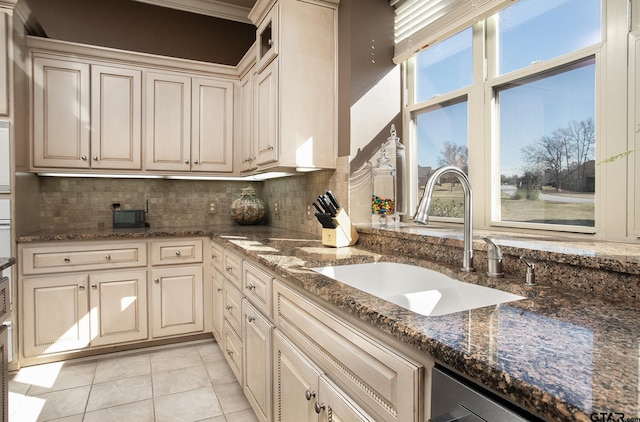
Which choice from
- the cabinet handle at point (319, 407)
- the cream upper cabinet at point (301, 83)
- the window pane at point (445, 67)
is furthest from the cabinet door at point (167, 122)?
the cabinet handle at point (319, 407)

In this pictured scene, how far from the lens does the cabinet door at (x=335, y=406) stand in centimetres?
100

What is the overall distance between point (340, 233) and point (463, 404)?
1.43 meters

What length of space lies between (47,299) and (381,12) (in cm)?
289

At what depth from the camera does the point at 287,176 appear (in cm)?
327

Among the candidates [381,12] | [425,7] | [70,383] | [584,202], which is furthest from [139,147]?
[584,202]

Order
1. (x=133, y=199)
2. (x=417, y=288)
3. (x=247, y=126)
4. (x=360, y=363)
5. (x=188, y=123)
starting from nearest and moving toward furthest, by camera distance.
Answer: (x=360, y=363) → (x=417, y=288) → (x=247, y=126) → (x=188, y=123) → (x=133, y=199)

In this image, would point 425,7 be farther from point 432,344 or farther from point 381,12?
point 432,344

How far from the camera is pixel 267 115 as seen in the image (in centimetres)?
262

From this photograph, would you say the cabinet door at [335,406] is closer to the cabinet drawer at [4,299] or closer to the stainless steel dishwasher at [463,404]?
the stainless steel dishwasher at [463,404]

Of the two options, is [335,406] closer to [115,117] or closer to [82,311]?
[82,311]

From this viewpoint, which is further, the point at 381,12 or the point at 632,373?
the point at 381,12

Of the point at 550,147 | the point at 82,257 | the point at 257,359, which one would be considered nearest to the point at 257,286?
the point at 257,359

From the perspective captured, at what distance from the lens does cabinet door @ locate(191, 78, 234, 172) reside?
3312 mm

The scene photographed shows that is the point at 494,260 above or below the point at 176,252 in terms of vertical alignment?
above
